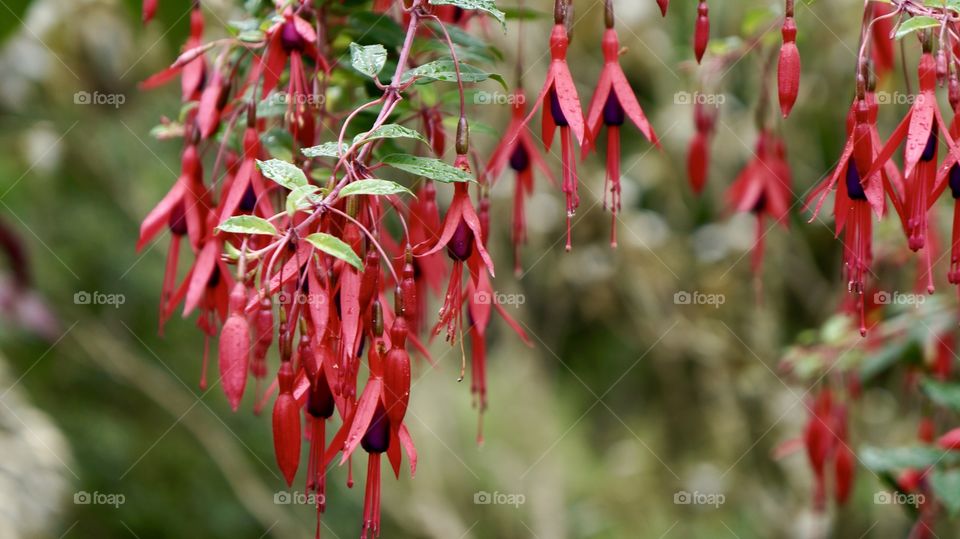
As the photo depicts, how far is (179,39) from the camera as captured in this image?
4.01 feet

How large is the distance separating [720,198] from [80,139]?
58.2 inches

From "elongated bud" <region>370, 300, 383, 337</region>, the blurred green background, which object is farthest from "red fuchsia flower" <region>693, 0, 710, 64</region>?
the blurred green background

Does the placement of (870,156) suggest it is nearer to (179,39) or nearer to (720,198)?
(179,39)

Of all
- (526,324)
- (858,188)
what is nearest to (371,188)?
(858,188)

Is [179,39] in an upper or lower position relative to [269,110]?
upper

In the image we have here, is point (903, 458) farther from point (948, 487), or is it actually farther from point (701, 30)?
point (701, 30)

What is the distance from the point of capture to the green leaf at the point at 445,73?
26.7 inches

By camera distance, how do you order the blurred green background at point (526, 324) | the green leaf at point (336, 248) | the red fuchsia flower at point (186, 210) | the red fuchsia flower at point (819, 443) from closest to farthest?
the green leaf at point (336, 248) < the red fuchsia flower at point (186, 210) < the red fuchsia flower at point (819, 443) < the blurred green background at point (526, 324)

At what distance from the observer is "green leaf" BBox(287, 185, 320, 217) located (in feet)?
1.94

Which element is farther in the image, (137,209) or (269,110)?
(137,209)

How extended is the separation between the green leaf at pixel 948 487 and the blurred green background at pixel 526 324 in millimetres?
772

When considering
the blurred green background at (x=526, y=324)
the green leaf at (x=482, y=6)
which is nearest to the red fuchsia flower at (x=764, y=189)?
the green leaf at (x=482, y=6)

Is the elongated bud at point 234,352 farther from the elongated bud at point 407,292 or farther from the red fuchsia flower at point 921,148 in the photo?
the red fuchsia flower at point 921,148

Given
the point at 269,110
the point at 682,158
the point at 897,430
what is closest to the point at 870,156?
the point at 269,110
